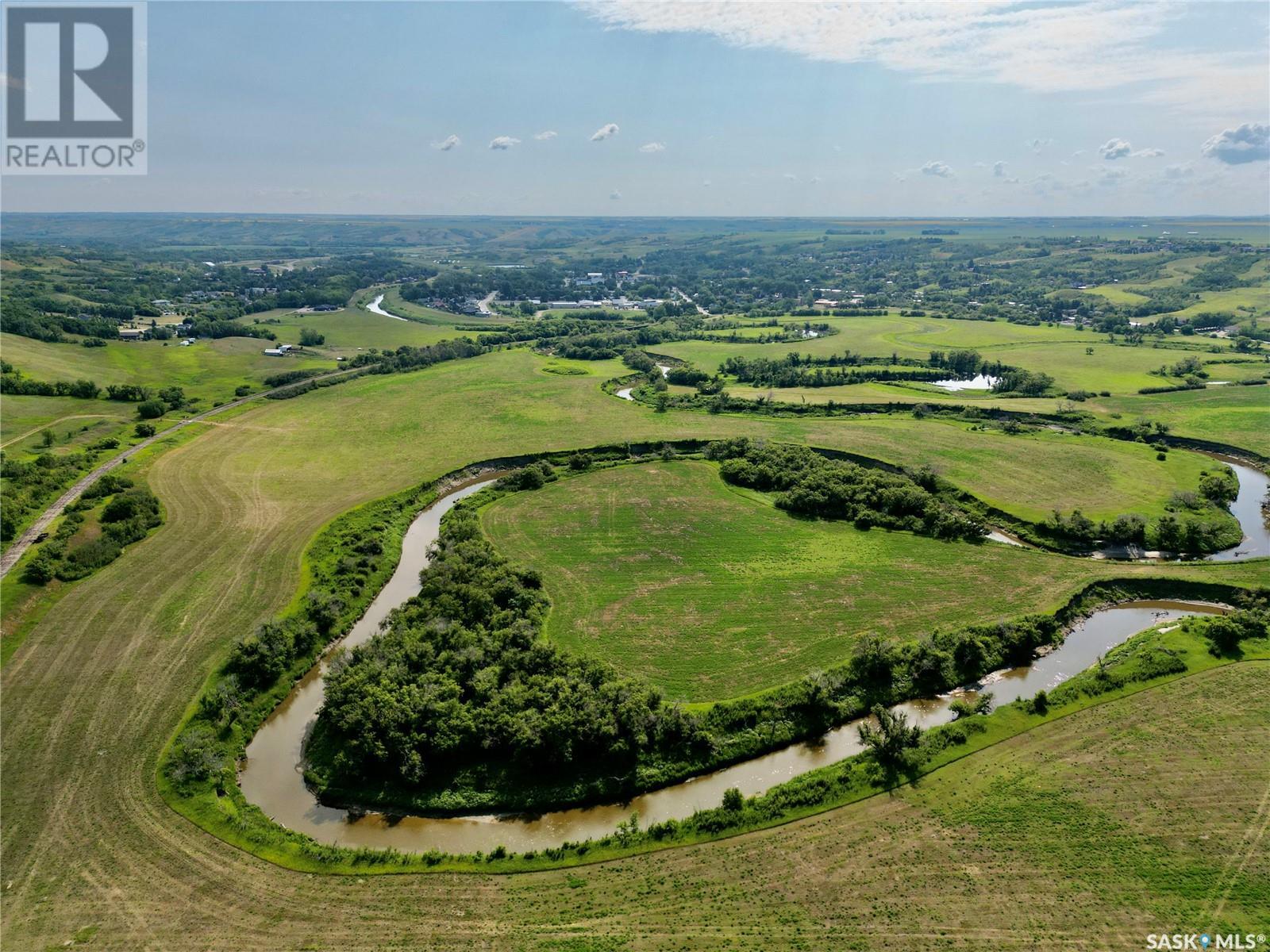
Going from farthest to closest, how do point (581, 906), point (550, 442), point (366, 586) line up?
point (550, 442)
point (366, 586)
point (581, 906)

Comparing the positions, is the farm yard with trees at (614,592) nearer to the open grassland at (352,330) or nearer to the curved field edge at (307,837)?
the curved field edge at (307,837)

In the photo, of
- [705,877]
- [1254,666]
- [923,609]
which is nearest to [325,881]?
[705,877]

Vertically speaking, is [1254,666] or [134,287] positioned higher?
[134,287]

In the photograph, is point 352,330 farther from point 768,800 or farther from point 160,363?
point 768,800

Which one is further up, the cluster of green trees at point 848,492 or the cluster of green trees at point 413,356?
the cluster of green trees at point 413,356

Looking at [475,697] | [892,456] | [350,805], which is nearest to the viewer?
[350,805]

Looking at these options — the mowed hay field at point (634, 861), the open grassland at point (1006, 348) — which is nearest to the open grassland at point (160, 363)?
the mowed hay field at point (634, 861)

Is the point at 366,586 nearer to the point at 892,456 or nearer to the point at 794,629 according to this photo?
the point at 794,629
